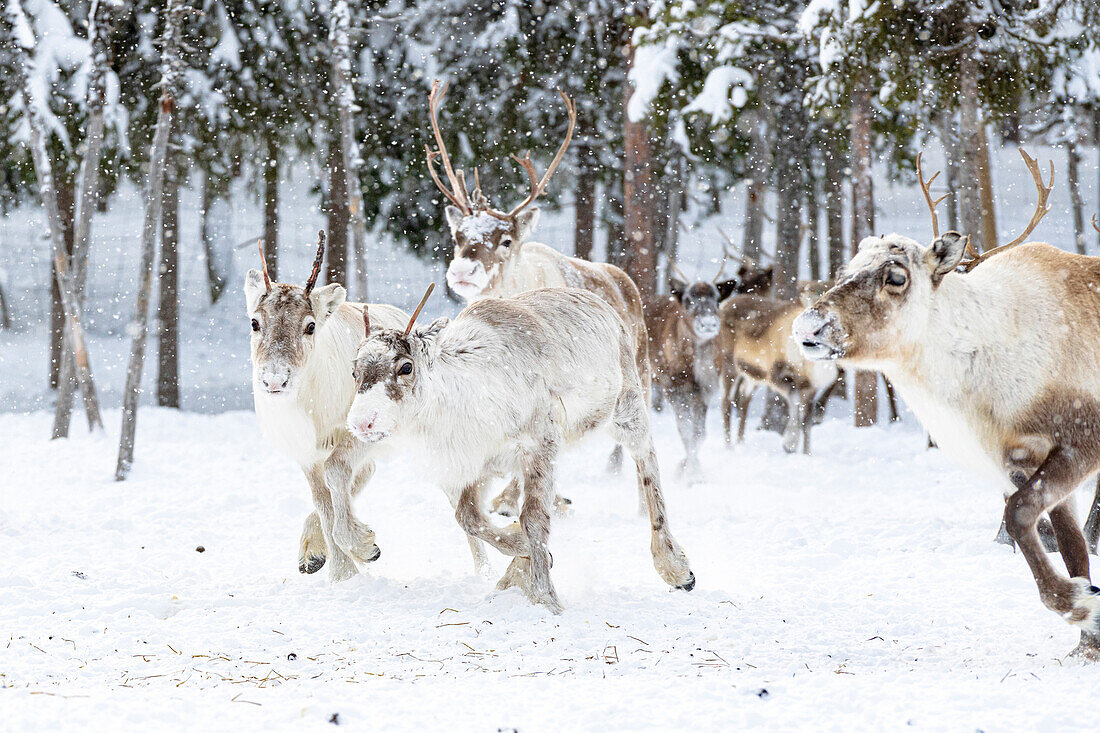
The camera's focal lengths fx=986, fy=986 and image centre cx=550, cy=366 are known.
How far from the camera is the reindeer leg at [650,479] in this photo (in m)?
5.29

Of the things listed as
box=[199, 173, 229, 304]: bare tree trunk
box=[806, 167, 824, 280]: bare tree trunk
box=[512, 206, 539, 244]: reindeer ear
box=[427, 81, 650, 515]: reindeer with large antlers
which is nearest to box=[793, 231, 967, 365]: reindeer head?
box=[427, 81, 650, 515]: reindeer with large antlers

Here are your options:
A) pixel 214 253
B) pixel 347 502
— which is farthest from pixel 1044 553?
pixel 214 253

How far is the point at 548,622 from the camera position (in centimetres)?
445

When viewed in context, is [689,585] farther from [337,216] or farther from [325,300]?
[337,216]

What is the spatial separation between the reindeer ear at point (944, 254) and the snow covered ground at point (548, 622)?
161cm

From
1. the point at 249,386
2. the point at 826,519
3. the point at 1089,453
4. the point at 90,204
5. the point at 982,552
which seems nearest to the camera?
the point at 1089,453

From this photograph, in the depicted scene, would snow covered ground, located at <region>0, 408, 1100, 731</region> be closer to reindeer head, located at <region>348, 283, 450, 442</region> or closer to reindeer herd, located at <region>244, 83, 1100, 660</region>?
reindeer herd, located at <region>244, 83, 1100, 660</region>

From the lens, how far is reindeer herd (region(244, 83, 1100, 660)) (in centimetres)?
405

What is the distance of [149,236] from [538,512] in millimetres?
6584

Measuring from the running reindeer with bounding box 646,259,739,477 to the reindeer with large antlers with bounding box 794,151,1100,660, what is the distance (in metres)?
5.24

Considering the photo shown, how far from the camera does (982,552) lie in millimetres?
5941

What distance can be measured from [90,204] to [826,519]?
314 inches

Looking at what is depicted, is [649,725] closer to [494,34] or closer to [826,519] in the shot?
[826,519]

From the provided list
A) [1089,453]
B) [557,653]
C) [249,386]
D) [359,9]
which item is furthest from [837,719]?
[249,386]
